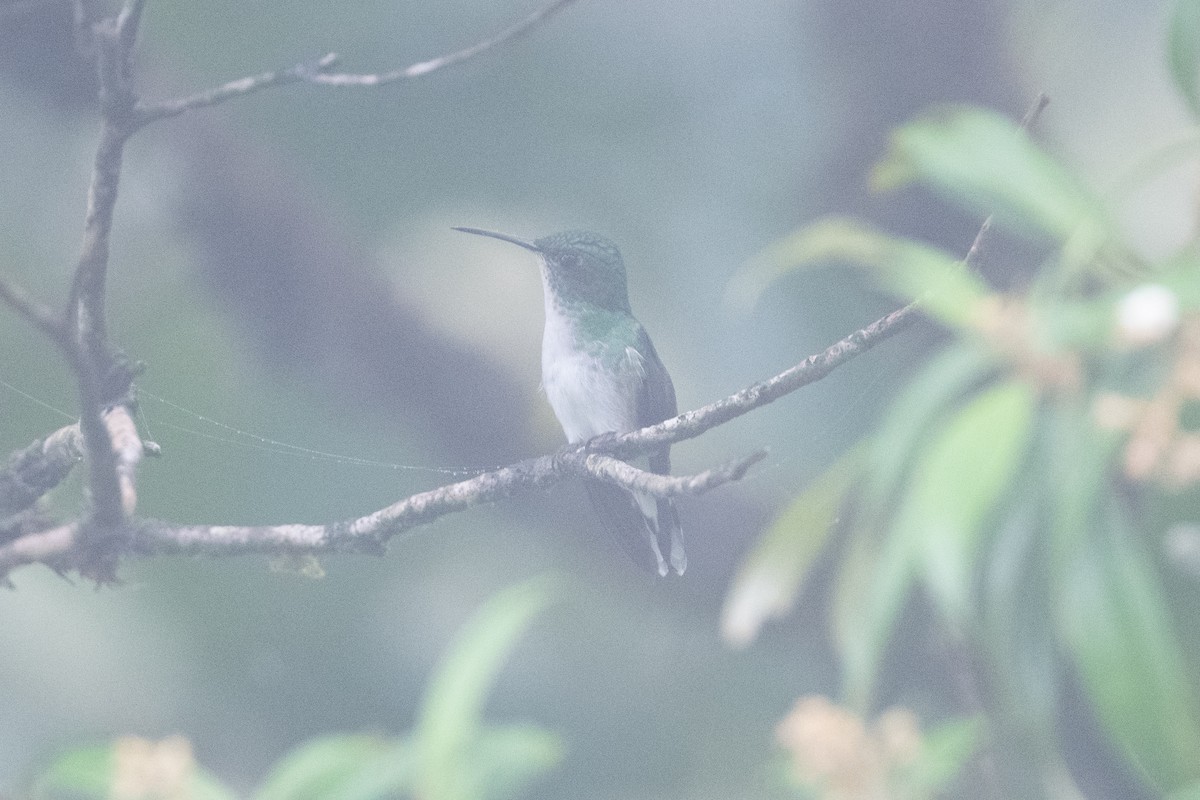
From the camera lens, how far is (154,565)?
1.09 meters

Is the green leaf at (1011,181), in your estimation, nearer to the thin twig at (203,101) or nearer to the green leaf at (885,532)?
the green leaf at (885,532)

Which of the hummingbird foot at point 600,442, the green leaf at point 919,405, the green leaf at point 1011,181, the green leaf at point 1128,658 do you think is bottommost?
the green leaf at point 1128,658

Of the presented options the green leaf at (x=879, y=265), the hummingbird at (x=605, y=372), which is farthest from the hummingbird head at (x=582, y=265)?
the green leaf at (x=879, y=265)

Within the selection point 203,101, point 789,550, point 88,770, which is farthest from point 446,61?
point 88,770

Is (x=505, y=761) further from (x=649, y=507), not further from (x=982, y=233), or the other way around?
(x=982, y=233)

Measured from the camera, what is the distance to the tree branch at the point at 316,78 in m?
0.88

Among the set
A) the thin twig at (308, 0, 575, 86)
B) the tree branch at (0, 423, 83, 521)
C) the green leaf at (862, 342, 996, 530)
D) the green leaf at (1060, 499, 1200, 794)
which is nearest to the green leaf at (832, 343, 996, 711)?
the green leaf at (862, 342, 996, 530)

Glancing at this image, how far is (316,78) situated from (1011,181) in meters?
0.59

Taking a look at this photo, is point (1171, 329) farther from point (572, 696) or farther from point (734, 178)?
point (572, 696)

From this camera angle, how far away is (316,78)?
0.94 m

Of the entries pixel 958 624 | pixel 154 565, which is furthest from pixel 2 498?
pixel 958 624

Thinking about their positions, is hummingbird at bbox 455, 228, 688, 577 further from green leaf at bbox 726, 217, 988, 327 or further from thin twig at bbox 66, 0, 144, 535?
thin twig at bbox 66, 0, 144, 535

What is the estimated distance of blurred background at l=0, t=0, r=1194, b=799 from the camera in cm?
102

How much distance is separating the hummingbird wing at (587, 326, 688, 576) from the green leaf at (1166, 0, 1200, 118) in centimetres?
54
